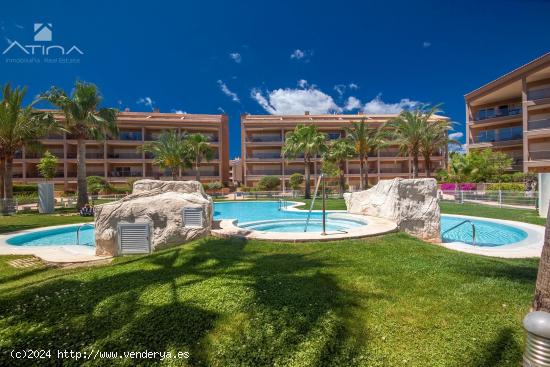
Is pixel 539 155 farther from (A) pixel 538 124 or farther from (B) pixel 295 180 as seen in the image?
(B) pixel 295 180

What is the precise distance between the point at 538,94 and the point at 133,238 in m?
41.5

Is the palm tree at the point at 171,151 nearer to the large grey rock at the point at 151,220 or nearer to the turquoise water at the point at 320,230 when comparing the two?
the turquoise water at the point at 320,230

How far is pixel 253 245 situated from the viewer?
23.2 feet

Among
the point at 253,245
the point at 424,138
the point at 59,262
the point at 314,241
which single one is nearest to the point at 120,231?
the point at 59,262

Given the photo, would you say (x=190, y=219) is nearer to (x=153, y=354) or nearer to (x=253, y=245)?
(x=253, y=245)

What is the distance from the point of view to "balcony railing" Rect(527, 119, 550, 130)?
2856cm

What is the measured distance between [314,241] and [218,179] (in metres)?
39.3

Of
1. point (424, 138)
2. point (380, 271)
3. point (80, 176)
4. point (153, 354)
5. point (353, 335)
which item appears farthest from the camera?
point (424, 138)

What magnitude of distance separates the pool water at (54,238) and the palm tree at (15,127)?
11.6 meters

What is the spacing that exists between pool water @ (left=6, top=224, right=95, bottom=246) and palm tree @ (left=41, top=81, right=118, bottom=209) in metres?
8.68

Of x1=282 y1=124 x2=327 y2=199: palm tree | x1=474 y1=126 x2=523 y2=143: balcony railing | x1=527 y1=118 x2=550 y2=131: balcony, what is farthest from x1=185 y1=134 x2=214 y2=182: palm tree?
x1=527 y1=118 x2=550 y2=131: balcony

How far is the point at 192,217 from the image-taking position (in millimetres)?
8008

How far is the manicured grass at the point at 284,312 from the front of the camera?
9.43 ft

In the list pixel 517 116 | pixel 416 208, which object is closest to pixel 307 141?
pixel 416 208
